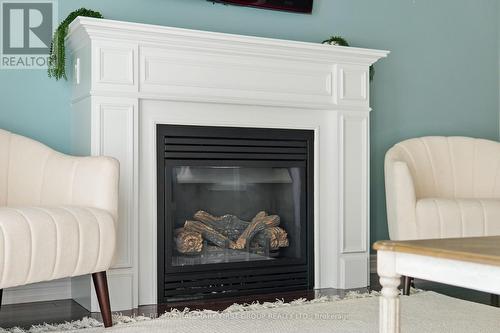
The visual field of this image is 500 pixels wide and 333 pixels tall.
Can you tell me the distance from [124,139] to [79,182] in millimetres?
423

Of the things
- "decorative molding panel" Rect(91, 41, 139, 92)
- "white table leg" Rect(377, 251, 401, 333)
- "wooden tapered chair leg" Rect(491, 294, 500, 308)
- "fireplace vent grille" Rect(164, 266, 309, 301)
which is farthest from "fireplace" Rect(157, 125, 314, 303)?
"white table leg" Rect(377, 251, 401, 333)

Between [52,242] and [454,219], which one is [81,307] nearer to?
[52,242]

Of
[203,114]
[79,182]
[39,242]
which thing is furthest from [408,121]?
[39,242]

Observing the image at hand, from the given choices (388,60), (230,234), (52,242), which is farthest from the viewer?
(388,60)

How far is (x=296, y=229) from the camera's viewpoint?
354 cm

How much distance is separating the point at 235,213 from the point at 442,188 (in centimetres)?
125

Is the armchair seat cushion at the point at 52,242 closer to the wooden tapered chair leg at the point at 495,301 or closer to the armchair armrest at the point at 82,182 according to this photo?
the armchair armrest at the point at 82,182

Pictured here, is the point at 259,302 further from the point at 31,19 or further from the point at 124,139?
the point at 31,19

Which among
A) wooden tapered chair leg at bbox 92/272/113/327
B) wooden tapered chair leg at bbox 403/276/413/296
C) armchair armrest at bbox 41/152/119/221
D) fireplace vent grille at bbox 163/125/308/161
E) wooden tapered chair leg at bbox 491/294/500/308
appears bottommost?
wooden tapered chair leg at bbox 491/294/500/308

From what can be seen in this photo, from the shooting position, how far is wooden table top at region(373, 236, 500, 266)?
4.60 ft

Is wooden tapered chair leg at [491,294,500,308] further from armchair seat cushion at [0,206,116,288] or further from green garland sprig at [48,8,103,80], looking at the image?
green garland sprig at [48,8,103,80]

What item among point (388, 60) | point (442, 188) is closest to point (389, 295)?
point (442, 188)

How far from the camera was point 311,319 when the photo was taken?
2.69 m

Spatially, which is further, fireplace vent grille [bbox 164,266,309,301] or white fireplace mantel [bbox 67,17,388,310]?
fireplace vent grille [bbox 164,266,309,301]
